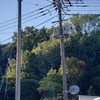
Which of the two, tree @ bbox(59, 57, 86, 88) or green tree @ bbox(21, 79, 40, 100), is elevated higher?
tree @ bbox(59, 57, 86, 88)

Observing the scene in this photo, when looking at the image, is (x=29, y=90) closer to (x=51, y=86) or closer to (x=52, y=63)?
(x=51, y=86)

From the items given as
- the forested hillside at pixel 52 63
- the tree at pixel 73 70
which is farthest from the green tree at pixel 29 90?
the tree at pixel 73 70

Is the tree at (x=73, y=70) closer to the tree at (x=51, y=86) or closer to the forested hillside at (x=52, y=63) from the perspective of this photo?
the forested hillside at (x=52, y=63)

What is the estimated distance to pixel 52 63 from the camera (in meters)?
36.4

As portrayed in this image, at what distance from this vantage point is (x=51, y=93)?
28.7m

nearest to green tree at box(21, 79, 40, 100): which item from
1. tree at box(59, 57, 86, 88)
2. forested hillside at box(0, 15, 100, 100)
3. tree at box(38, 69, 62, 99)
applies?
forested hillside at box(0, 15, 100, 100)

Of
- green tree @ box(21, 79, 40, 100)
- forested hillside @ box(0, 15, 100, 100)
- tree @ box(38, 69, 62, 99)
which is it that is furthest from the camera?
green tree @ box(21, 79, 40, 100)

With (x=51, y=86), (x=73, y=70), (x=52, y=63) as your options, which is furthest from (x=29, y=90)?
(x=52, y=63)

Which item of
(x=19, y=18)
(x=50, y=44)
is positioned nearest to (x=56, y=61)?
(x=50, y=44)

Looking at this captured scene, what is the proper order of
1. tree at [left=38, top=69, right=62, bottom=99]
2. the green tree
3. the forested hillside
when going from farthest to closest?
the green tree, the forested hillside, tree at [left=38, top=69, right=62, bottom=99]

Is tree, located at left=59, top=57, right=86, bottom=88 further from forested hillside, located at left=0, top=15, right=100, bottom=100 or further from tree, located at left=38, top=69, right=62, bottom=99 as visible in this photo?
tree, located at left=38, top=69, right=62, bottom=99

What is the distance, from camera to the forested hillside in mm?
29203

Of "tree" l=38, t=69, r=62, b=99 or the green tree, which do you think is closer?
"tree" l=38, t=69, r=62, b=99

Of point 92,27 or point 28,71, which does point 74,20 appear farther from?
point 28,71
